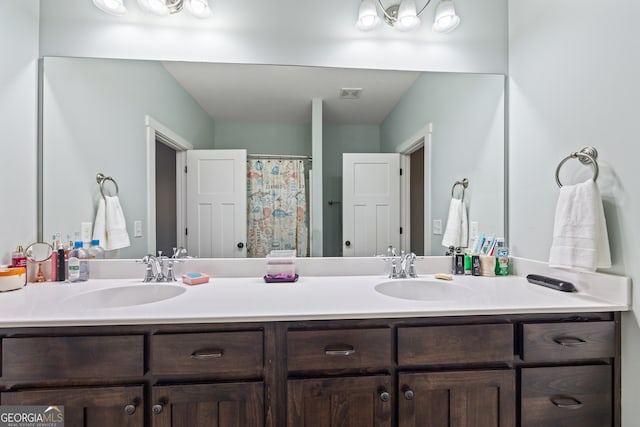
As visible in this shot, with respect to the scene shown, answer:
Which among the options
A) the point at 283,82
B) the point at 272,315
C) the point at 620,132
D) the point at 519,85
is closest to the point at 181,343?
the point at 272,315

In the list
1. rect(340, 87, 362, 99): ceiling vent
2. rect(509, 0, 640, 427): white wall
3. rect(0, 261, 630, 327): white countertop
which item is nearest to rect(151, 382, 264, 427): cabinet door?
rect(0, 261, 630, 327): white countertop

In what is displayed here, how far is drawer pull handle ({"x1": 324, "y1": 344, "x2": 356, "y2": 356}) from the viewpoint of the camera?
3.18 ft

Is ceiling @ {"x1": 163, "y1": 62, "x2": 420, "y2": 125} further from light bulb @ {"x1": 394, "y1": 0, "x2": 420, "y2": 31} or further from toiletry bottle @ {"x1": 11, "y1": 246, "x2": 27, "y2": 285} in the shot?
toiletry bottle @ {"x1": 11, "y1": 246, "x2": 27, "y2": 285}

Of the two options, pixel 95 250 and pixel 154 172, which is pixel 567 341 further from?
pixel 95 250

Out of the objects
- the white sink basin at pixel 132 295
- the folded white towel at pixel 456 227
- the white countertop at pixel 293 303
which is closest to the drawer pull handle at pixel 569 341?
the white countertop at pixel 293 303

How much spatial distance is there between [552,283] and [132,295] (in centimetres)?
188

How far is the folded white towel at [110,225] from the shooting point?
59.1 inches

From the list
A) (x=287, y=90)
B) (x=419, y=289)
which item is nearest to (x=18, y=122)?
(x=287, y=90)

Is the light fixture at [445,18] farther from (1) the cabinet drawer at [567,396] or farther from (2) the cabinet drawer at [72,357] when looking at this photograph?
(2) the cabinet drawer at [72,357]

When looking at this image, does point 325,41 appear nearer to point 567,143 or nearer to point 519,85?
point 519,85

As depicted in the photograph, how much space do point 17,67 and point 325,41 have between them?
1487mm

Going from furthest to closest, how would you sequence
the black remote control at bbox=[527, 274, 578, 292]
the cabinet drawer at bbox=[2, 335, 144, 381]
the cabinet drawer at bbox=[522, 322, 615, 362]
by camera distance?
the black remote control at bbox=[527, 274, 578, 292] → the cabinet drawer at bbox=[522, 322, 615, 362] → the cabinet drawer at bbox=[2, 335, 144, 381]

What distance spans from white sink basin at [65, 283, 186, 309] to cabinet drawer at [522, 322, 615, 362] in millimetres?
1394

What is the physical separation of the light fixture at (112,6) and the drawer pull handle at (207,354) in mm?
1654
